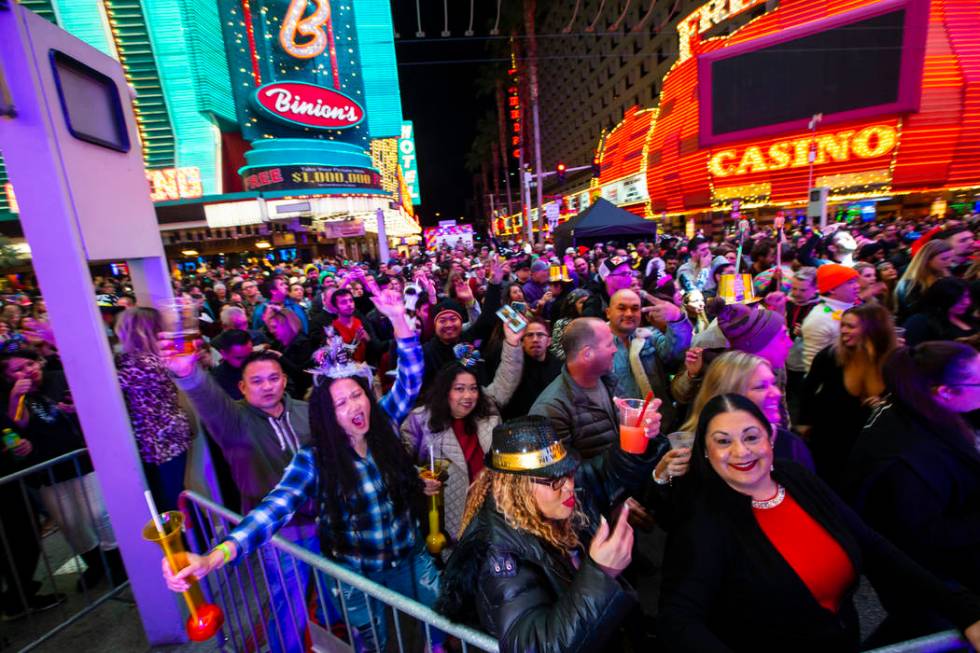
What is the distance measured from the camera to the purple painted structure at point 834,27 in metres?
19.5

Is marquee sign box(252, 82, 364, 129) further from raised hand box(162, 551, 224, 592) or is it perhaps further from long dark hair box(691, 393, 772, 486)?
long dark hair box(691, 393, 772, 486)

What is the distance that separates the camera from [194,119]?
1093 inches

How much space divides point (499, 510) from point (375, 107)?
49817 mm

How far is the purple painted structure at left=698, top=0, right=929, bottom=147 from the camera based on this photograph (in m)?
19.5

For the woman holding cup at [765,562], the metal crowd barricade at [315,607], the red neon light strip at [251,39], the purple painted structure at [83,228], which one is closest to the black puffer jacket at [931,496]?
the woman holding cup at [765,562]

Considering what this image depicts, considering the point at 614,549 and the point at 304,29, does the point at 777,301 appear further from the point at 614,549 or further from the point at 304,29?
the point at 304,29

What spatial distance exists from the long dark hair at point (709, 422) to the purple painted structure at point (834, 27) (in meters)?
27.0

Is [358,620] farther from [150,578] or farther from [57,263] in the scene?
[57,263]

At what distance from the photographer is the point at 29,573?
11.0 feet

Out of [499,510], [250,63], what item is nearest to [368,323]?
[499,510]

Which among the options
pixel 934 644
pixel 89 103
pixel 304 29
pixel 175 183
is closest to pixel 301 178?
pixel 175 183

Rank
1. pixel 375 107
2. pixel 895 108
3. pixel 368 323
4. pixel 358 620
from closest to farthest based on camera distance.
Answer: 1. pixel 358 620
2. pixel 368 323
3. pixel 895 108
4. pixel 375 107

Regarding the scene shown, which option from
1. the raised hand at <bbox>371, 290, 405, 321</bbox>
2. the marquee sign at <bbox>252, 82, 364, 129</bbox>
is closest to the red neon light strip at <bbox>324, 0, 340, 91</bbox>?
the marquee sign at <bbox>252, 82, 364, 129</bbox>

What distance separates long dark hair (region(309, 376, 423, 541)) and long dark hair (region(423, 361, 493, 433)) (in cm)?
54
